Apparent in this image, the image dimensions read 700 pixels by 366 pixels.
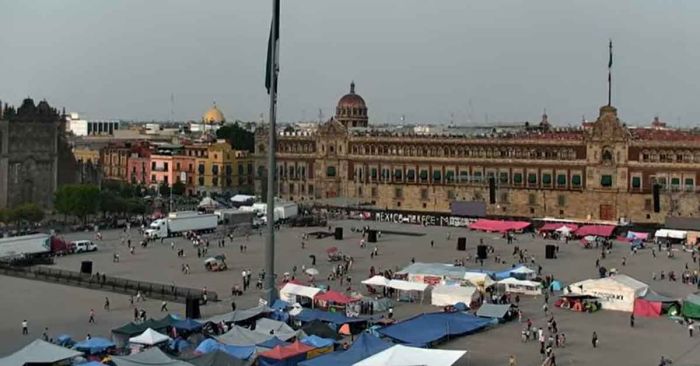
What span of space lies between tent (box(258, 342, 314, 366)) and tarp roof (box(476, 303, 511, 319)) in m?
10.4

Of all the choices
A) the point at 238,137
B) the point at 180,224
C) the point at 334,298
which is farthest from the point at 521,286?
the point at 238,137

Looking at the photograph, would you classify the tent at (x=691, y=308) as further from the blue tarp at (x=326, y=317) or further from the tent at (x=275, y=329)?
the tent at (x=275, y=329)

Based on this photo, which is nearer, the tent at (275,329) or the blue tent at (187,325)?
the tent at (275,329)

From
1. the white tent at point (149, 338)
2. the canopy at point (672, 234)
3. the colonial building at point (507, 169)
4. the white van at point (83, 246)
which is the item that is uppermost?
the colonial building at point (507, 169)

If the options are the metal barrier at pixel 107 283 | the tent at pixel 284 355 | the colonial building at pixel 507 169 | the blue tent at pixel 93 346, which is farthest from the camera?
the colonial building at pixel 507 169

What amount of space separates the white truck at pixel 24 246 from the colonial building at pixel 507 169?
42.4 metres

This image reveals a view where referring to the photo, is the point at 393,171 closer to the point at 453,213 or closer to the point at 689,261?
the point at 453,213

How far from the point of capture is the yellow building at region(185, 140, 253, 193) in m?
104

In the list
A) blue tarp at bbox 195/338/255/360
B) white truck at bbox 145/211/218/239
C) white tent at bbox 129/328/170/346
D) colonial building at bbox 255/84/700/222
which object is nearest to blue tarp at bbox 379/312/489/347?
blue tarp at bbox 195/338/255/360

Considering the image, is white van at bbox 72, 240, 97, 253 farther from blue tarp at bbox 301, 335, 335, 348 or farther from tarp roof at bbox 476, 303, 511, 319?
blue tarp at bbox 301, 335, 335, 348

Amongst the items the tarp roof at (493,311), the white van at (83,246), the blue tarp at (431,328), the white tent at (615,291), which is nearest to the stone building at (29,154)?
the white van at (83,246)

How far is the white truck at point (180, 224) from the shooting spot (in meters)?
67.1

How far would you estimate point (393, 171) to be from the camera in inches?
3669

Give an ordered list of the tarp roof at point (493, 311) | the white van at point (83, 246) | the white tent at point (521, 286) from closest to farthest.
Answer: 1. the tarp roof at point (493, 311)
2. the white tent at point (521, 286)
3. the white van at point (83, 246)
